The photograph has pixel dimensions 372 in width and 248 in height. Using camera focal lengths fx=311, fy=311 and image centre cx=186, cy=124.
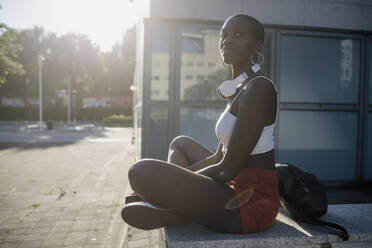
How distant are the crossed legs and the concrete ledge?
0.08 metres

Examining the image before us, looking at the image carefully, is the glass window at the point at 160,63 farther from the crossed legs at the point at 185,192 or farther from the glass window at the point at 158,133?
the crossed legs at the point at 185,192

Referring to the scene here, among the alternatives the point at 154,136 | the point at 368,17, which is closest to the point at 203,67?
the point at 154,136

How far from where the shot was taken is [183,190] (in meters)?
1.74

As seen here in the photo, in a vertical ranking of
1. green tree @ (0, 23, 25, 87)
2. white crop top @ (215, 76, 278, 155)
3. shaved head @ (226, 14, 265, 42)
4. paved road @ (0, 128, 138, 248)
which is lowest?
paved road @ (0, 128, 138, 248)

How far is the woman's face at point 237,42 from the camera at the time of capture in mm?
1972

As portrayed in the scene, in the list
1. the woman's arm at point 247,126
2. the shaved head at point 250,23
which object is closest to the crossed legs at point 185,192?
the woman's arm at point 247,126

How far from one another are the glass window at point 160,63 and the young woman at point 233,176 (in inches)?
140

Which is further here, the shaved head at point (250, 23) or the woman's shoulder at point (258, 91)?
the shaved head at point (250, 23)

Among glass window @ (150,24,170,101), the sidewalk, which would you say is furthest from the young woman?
glass window @ (150,24,170,101)

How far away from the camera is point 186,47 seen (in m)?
5.65

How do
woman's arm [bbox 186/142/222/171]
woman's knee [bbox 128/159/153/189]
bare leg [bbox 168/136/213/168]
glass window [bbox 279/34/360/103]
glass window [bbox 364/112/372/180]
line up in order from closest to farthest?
woman's knee [bbox 128/159/153/189] < woman's arm [bbox 186/142/222/171] < bare leg [bbox 168/136/213/168] < glass window [bbox 279/34/360/103] < glass window [bbox 364/112/372/180]

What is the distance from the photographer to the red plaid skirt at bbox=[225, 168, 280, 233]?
188 centimetres

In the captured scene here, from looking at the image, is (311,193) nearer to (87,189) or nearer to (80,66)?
(87,189)

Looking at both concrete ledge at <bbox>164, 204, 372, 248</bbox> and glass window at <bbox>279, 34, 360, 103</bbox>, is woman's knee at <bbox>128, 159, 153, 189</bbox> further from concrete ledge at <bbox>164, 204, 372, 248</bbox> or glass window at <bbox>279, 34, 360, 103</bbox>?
glass window at <bbox>279, 34, 360, 103</bbox>
